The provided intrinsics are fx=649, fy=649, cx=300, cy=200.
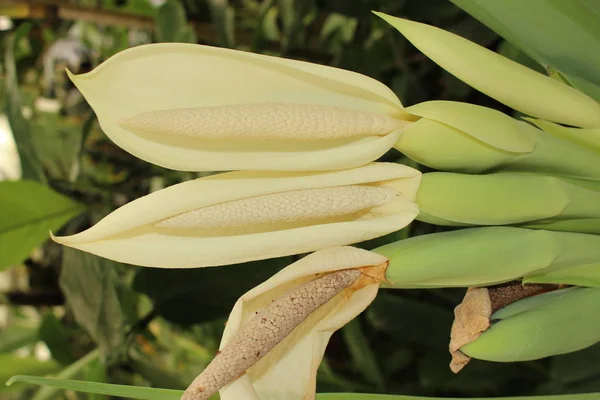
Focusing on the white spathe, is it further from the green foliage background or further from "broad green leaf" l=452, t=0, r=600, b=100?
"broad green leaf" l=452, t=0, r=600, b=100

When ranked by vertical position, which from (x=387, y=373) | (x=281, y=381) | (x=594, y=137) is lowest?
(x=387, y=373)

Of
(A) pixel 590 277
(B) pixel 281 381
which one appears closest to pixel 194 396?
(B) pixel 281 381

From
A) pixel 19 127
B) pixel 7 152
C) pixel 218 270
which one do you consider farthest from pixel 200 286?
pixel 7 152

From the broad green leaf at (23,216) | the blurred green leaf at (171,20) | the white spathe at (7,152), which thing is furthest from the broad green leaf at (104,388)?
the white spathe at (7,152)

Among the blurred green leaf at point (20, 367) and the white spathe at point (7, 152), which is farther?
the white spathe at point (7, 152)

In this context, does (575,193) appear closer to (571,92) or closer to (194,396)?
(571,92)

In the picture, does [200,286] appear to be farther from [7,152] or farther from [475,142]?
[7,152]

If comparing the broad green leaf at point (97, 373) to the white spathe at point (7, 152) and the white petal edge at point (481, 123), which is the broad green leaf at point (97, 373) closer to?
the white petal edge at point (481, 123)
